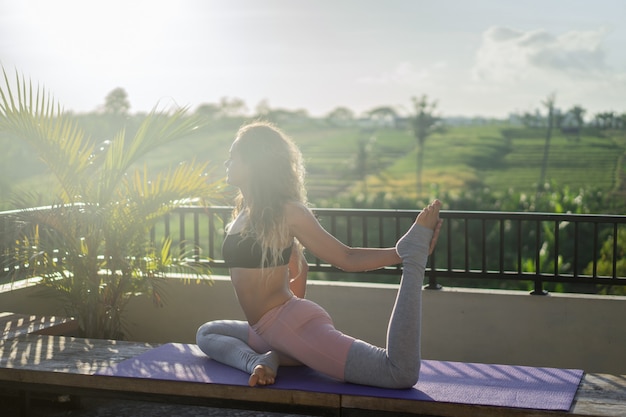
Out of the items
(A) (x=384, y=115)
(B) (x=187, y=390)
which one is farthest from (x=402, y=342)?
(A) (x=384, y=115)

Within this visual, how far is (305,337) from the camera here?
8.98 feet

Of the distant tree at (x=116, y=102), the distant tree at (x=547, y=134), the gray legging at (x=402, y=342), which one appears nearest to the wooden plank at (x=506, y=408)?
the gray legging at (x=402, y=342)

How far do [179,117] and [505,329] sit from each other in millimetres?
2212

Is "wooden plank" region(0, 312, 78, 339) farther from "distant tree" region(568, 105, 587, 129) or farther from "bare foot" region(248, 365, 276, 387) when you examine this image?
"distant tree" region(568, 105, 587, 129)

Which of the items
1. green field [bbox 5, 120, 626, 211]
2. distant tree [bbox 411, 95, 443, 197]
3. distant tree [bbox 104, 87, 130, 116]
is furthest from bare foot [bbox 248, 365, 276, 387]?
distant tree [bbox 411, 95, 443, 197]

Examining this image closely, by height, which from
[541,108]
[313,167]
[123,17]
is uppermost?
[123,17]

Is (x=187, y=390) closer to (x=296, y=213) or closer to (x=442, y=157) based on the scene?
(x=296, y=213)

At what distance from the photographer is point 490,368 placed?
2957 mm

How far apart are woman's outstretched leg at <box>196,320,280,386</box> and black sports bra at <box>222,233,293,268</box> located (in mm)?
278

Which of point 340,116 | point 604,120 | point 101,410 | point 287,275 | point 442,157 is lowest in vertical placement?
point 101,410

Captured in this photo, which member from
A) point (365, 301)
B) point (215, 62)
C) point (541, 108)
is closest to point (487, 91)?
point (541, 108)

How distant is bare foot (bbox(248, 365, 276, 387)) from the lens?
2.65 m

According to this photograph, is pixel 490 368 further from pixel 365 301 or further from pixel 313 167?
pixel 313 167

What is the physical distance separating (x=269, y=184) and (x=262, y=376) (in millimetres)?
653
